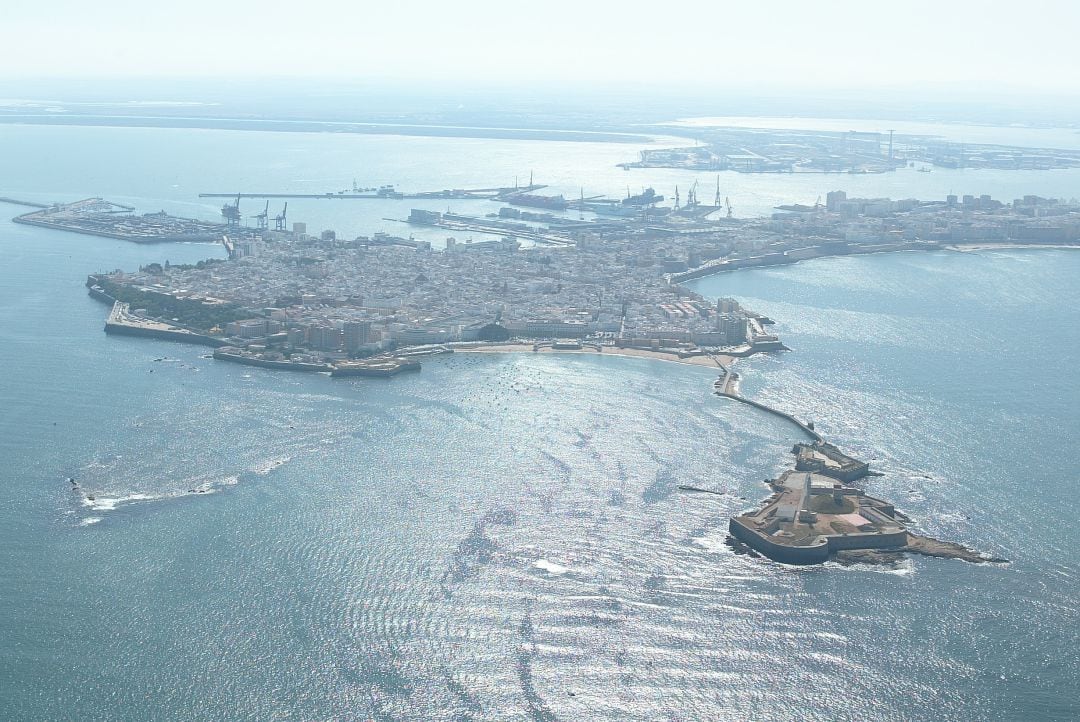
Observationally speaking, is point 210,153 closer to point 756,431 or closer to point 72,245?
point 72,245

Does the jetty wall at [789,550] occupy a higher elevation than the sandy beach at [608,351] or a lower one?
lower

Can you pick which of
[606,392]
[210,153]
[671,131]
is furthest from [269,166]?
[606,392]

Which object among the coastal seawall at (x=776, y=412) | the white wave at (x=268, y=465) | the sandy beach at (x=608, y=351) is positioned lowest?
the white wave at (x=268, y=465)

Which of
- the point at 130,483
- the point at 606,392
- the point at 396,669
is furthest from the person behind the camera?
the point at 606,392

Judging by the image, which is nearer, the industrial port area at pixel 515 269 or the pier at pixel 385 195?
the industrial port area at pixel 515 269

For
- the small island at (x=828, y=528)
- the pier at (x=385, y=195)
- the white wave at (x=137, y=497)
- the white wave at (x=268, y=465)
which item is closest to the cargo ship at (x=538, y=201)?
the pier at (x=385, y=195)

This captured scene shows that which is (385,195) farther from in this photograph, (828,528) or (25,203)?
(828,528)

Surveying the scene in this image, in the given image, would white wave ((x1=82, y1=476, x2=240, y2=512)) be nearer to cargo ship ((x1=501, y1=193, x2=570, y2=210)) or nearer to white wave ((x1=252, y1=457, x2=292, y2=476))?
white wave ((x1=252, y1=457, x2=292, y2=476))

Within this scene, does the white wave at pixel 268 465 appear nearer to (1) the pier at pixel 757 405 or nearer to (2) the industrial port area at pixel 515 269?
(2) the industrial port area at pixel 515 269
